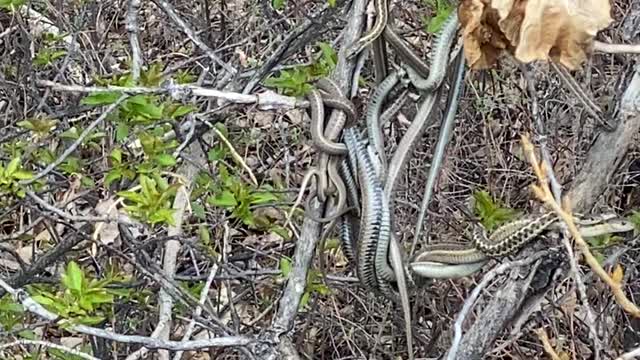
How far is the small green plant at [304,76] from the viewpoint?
2146 millimetres

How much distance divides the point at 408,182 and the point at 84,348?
1.09m

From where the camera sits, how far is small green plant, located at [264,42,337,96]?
7.04ft

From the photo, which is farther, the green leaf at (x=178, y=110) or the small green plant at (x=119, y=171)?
the small green plant at (x=119, y=171)

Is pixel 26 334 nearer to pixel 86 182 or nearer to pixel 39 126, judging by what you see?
pixel 86 182

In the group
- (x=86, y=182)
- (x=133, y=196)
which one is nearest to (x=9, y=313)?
(x=86, y=182)

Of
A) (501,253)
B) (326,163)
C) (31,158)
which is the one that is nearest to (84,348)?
(31,158)

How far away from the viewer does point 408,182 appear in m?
3.22

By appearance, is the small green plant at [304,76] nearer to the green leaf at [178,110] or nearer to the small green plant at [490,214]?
the green leaf at [178,110]

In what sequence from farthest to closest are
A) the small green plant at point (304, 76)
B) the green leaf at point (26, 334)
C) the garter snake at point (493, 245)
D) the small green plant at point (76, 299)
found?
the green leaf at point (26, 334) < the small green plant at point (304, 76) < the small green plant at point (76, 299) < the garter snake at point (493, 245)

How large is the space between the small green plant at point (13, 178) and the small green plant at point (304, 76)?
55cm

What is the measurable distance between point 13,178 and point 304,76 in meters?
0.63

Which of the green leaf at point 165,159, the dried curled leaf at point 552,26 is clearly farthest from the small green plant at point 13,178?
the dried curled leaf at point 552,26

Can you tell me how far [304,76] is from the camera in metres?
2.18

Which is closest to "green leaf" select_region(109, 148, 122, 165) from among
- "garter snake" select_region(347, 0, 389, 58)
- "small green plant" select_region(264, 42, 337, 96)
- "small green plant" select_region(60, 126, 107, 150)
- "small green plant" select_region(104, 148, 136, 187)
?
"small green plant" select_region(104, 148, 136, 187)
